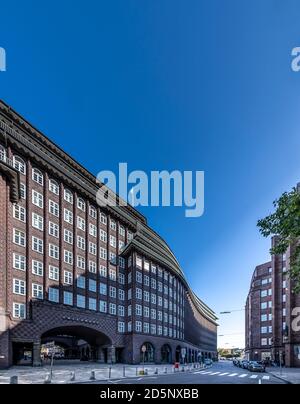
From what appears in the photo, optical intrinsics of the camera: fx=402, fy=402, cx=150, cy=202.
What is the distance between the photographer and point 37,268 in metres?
55.6

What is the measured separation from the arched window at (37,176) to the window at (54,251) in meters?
9.51

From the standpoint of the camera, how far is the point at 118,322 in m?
74.1

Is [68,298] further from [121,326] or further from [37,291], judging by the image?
[121,326]

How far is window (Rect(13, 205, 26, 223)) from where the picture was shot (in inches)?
2060

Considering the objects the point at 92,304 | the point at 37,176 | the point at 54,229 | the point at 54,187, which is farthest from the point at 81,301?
the point at 37,176

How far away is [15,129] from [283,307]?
229 feet

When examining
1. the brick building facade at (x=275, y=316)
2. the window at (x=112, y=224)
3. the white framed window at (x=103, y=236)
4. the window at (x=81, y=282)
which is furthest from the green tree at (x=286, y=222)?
the window at (x=112, y=224)

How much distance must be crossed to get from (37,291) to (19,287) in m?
3.77

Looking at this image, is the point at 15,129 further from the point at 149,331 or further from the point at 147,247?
the point at 149,331

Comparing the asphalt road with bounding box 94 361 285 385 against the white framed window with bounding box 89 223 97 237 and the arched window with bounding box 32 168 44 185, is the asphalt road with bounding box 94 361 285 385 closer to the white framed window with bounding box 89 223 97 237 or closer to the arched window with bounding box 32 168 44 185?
the arched window with bounding box 32 168 44 185

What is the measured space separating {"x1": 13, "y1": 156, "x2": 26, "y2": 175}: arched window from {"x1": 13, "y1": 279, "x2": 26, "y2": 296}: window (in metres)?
14.9

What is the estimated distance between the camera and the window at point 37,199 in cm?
5678
